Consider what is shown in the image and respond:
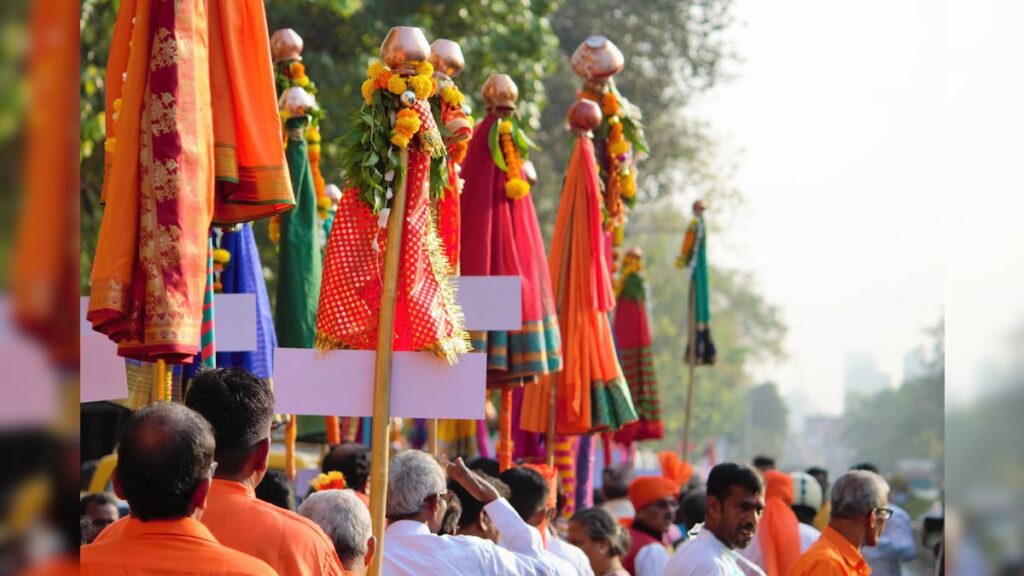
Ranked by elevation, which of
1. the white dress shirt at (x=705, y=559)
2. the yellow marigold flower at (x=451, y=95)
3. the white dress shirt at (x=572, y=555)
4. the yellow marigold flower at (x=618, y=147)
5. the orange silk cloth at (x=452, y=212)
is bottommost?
the white dress shirt at (x=572, y=555)

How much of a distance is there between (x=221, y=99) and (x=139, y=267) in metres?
0.64

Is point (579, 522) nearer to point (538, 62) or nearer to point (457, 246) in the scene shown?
point (457, 246)

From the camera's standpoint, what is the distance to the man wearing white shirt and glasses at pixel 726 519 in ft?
18.2

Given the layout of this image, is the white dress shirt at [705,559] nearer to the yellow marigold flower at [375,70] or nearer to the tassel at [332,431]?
the yellow marigold flower at [375,70]

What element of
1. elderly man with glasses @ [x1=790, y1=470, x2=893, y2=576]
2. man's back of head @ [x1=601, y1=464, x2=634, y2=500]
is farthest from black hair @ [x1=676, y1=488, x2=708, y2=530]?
elderly man with glasses @ [x1=790, y1=470, x2=893, y2=576]

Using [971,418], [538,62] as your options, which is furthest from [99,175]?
[971,418]

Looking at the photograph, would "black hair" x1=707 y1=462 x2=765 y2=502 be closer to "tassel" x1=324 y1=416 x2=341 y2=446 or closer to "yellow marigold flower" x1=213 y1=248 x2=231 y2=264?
"yellow marigold flower" x1=213 y1=248 x2=231 y2=264

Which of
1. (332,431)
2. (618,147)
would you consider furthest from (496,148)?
(332,431)

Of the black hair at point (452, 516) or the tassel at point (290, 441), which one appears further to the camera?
the tassel at point (290, 441)

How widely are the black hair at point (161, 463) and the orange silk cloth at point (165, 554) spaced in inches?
1.3

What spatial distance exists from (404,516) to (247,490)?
4.65 ft

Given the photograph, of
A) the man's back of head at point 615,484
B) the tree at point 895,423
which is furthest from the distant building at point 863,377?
the man's back of head at point 615,484

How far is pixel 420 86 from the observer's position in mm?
4734

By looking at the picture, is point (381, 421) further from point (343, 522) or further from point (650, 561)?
point (650, 561)
